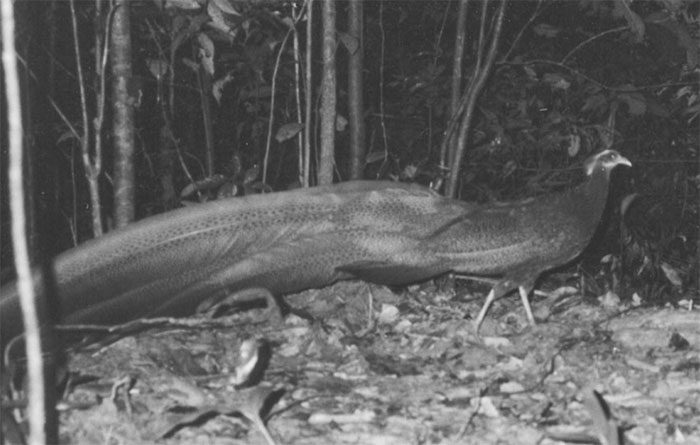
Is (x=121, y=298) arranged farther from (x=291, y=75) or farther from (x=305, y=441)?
(x=291, y=75)

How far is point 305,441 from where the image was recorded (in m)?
2.25

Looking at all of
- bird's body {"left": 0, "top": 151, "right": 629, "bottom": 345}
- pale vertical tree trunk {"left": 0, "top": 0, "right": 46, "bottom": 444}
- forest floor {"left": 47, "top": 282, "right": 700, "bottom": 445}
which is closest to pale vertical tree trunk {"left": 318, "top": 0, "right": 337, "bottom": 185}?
forest floor {"left": 47, "top": 282, "right": 700, "bottom": 445}

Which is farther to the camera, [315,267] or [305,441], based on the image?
[315,267]

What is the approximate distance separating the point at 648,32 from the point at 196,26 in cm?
229

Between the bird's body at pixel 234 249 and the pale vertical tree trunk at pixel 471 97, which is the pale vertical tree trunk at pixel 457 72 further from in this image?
the bird's body at pixel 234 249

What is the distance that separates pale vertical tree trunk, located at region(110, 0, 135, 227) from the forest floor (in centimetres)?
63

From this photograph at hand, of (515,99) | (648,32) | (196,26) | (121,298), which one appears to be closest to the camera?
(121,298)

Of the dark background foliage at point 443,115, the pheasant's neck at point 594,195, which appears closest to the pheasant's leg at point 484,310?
the pheasant's neck at point 594,195

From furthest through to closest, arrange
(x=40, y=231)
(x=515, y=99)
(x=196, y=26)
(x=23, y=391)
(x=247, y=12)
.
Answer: (x=515, y=99) → (x=40, y=231) → (x=247, y=12) → (x=196, y=26) → (x=23, y=391)

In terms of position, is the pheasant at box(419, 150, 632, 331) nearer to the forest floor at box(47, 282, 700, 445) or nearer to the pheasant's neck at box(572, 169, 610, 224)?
the pheasant's neck at box(572, 169, 610, 224)

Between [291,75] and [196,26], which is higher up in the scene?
[196,26]

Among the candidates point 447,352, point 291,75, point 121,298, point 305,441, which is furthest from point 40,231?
point 305,441

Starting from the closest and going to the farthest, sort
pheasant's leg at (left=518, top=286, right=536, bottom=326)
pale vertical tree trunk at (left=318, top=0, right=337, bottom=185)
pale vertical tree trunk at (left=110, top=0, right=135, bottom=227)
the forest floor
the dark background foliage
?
the forest floor → pheasant's leg at (left=518, top=286, right=536, bottom=326) → pale vertical tree trunk at (left=110, top=0, right=135, bottom=227) → pale vertical tree trunk at (left=318, top=0, right=337, bottom=185) → the dark background foliage

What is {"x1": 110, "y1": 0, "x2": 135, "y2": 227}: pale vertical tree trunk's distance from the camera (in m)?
3.34
